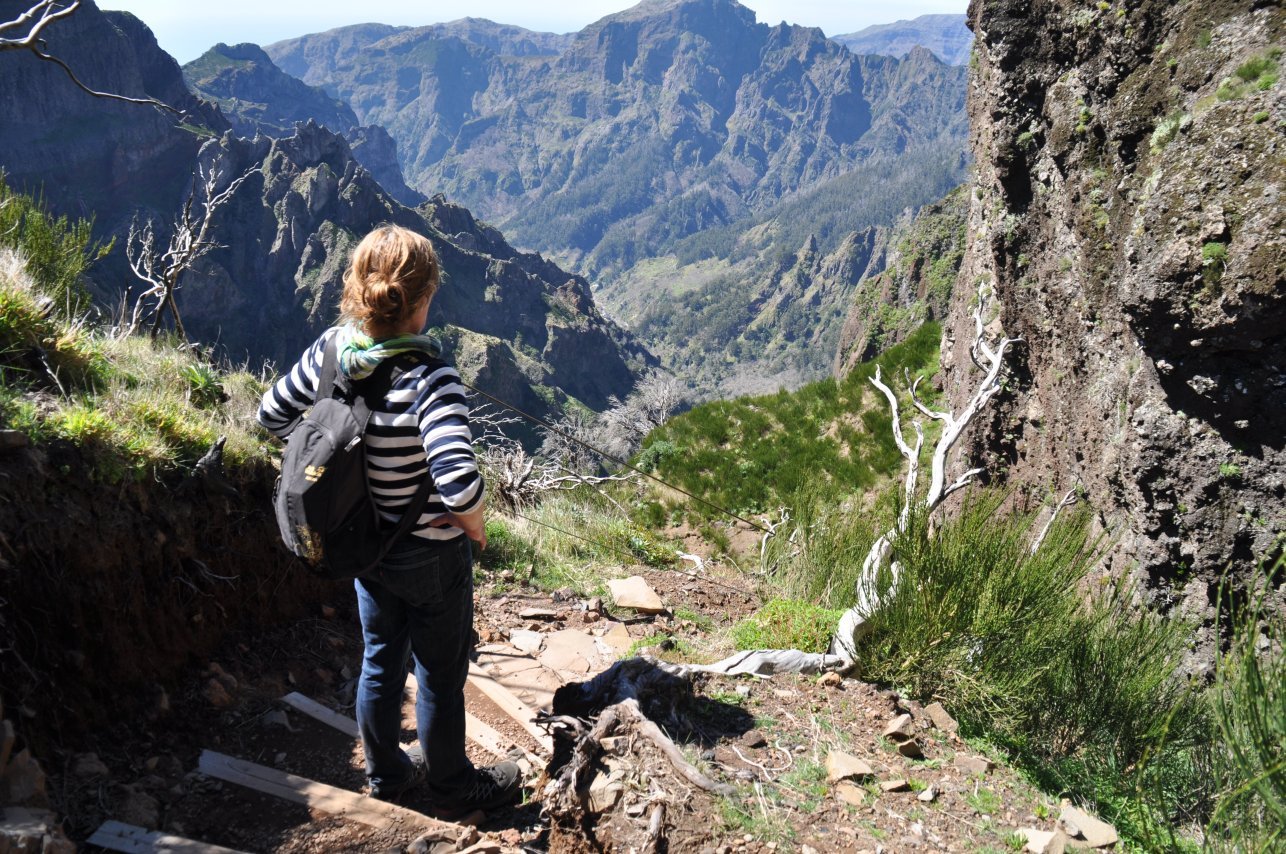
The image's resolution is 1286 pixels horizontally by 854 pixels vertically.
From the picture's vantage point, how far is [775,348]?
645 feet

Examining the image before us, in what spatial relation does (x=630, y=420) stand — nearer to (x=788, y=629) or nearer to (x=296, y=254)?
(x=788, y=629)

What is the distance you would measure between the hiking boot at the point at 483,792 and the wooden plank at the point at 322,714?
654 mm

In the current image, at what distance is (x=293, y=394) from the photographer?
7.88ft

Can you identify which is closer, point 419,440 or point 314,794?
point 419,440

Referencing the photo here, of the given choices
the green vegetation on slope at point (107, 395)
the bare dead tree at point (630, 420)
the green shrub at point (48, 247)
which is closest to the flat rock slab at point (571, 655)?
the green vegetation on slope at point (107, 395)

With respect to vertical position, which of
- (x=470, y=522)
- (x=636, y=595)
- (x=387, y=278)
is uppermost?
(x=387, y=278)

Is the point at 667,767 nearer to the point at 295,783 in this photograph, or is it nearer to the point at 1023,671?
the point at 295,783

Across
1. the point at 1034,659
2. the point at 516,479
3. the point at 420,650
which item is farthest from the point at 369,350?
the point at 516,479

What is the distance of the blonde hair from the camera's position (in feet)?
7.14

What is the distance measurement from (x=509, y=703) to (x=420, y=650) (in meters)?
1.20

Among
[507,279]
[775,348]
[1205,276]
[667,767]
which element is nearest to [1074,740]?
[667,767]

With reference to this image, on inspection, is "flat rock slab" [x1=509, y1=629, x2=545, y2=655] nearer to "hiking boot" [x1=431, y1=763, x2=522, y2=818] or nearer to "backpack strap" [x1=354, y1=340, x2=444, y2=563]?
"hiking boot" [x1=431, y1=763, x2=522, y2=818]

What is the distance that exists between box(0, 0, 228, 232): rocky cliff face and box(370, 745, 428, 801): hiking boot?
349ft

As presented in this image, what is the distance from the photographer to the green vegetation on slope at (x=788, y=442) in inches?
404
